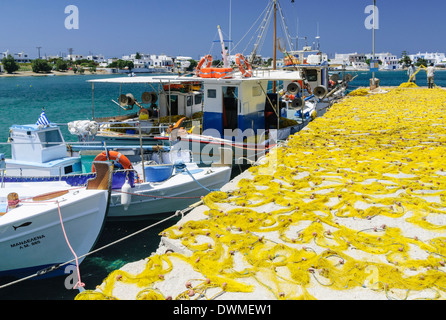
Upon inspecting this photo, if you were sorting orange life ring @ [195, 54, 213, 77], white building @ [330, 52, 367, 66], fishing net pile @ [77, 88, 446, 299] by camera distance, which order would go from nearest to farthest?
fishing net pile @ [77, 88, 446, 299], orange life ring @ [195, 54, 213, 77], white building @ [330, 52, 367, 66]

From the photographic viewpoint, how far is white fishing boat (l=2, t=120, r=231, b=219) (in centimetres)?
975

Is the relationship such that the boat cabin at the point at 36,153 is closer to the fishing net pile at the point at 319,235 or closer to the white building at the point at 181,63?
the fishing net pile at the point at 319,235

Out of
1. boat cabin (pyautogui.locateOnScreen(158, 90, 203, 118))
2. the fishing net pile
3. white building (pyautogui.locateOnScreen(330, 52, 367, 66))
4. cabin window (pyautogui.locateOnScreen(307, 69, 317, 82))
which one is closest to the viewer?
the fishing net pile

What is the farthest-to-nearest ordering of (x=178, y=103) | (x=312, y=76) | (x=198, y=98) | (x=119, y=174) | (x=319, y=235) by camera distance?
1. (x=312, y=76)
2. (x=198, y=98)
3. (x=178, y=103)
4. (x=119, y=174)
5. (x=319, y=235)

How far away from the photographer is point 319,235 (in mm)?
5363

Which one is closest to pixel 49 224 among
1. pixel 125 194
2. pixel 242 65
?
pixel 125 194

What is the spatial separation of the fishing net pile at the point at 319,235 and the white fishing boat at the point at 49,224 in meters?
2.70

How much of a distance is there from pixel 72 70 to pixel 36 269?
184 meters

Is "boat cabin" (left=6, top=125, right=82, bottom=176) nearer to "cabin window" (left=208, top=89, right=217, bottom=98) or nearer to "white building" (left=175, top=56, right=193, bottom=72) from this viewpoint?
"cabin window" (left=208, top=89, right=217, bottom=98)

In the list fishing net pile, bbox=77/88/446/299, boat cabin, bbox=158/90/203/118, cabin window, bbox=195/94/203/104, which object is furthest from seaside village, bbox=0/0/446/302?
cabin window, bbox=195/94/203/104

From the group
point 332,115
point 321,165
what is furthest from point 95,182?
point 332,115

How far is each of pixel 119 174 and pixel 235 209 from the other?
13.7ft

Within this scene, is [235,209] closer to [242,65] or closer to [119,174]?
[119,174]
